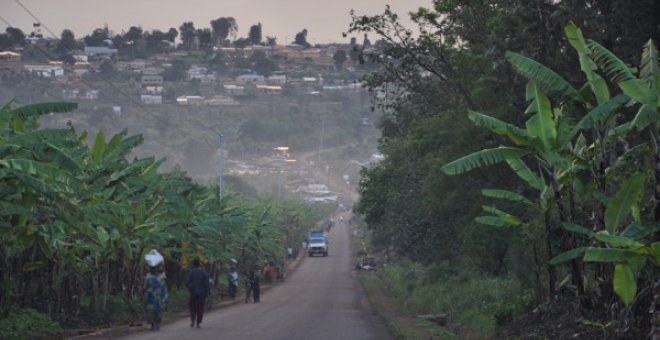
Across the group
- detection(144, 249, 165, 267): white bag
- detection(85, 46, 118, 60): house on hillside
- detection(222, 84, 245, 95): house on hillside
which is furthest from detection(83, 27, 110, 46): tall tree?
detection(144, 249, 165, 267): white bag

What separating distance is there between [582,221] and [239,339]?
23.1 ft

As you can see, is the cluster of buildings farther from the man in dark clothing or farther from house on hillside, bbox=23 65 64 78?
the man in dark clothing

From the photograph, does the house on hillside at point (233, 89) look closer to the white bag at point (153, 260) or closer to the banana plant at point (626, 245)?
the white bag at point (153, 260)

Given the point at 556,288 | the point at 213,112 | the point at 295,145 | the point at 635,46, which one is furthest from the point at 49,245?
the point at 295,145

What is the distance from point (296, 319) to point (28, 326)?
24.9 feet

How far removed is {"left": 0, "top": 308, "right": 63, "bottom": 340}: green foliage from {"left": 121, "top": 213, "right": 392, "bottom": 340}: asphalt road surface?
6.82 ft

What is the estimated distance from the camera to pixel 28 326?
21953mm

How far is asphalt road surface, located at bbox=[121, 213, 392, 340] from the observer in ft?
71.2

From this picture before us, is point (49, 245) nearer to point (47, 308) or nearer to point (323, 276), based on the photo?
point (47, 308)

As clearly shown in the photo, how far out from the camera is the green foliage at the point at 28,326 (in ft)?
69.4

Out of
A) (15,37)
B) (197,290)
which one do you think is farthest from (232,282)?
(15,37)

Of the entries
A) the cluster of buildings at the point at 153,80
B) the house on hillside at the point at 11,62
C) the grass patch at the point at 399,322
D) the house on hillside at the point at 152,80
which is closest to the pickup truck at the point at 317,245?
the grass patch at the point at 399,322

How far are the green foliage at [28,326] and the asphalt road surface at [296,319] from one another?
2.08 m

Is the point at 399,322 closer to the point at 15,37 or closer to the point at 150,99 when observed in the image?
the point at 15,37
